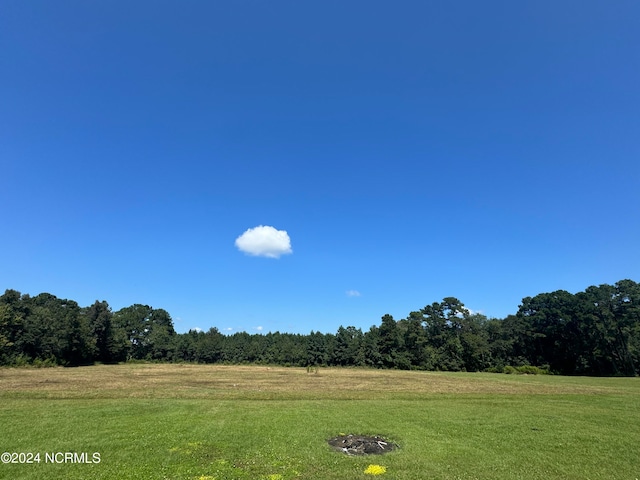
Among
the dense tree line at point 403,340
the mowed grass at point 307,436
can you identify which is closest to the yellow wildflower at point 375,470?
the mowed grass at point 307,436

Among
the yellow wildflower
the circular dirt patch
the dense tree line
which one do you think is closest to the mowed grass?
the yellow wildflower

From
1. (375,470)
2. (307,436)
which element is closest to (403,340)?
(307,436)

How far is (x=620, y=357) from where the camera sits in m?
81.2

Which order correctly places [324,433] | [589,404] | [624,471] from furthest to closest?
1. [589,404]
2. [324,433]
3. [624,471]

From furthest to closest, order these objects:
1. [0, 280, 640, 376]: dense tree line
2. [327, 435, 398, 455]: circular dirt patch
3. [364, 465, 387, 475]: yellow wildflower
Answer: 1. [0, 280, 640, 376]: dense tree line
2. [327, 435, 398, 455]: circular dirt patch
3. [364, 465, 387, 475]: yellow wildflower

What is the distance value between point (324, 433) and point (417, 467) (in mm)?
6682

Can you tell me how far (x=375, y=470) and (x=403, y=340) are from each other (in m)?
101

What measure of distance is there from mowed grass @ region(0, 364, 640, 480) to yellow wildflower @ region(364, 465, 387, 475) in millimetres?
228

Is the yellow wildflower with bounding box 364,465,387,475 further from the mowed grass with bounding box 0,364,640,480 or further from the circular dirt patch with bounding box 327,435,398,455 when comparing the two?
the circular dirt patch with bounding box 327,435,398,455

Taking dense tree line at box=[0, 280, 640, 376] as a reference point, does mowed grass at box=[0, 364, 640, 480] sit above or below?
below

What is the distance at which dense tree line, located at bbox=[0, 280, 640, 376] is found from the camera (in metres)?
81.6

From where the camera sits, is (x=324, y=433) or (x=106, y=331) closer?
(x=324, y=433)

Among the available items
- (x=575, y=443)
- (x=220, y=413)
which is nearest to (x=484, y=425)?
(x=575, y=443)

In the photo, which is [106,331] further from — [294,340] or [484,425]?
[484,425]
